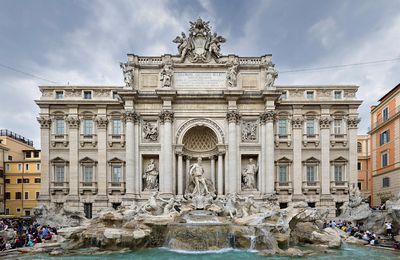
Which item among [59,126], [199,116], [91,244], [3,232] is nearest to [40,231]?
[3,232]

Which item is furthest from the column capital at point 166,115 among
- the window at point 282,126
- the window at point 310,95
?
the window at point 310,95

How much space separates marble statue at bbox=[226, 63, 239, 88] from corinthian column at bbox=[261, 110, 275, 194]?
12.7 ft

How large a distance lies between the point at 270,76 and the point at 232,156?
25.7 feet

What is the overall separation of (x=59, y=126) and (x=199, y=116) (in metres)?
13.2

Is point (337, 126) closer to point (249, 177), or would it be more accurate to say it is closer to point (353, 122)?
point (353, 122)

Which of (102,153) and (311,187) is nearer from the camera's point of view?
(311,187)

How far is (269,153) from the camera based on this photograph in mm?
26141

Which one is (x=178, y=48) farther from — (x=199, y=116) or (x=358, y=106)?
(x=358, y=106)

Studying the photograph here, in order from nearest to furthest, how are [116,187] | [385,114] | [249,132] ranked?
[249,132], [116,187], [385,114]

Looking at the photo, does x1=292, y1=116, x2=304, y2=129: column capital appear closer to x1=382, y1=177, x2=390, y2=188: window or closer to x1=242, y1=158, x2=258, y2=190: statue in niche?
x1=242, y1=158, x2=258, y2=190: statue in niche

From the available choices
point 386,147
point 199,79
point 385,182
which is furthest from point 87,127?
point 385,182

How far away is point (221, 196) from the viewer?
1003 inches

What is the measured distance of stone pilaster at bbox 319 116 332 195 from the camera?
27.6 metres

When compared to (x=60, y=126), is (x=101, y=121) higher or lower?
higher
